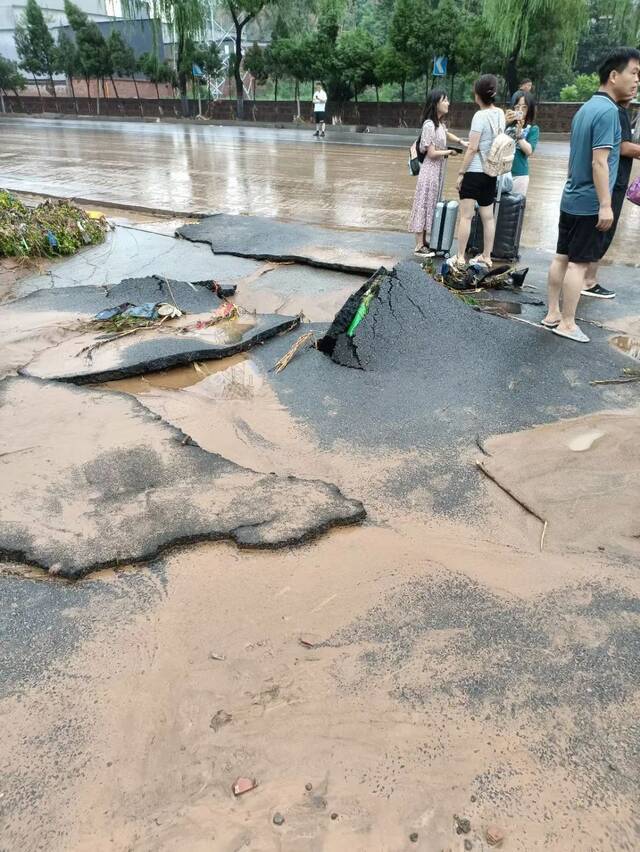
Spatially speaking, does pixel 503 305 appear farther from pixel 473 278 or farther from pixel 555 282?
pixel 555 282

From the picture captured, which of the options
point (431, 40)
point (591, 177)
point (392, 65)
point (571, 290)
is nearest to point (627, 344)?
point (571, 290)

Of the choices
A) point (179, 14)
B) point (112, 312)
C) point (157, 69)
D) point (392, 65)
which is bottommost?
point (112, 312)

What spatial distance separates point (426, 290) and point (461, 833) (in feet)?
13.0

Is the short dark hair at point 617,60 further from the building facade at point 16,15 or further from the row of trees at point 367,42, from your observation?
the building facade at point 16,15

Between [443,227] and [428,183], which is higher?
[428,183]

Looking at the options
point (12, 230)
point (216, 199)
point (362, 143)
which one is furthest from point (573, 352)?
point (362, 143)

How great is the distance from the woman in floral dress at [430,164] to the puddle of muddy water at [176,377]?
133 inches

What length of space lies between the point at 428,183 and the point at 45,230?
4559 millimetres

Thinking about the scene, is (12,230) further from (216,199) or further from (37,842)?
(37,842)

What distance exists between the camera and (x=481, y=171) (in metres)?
5.77

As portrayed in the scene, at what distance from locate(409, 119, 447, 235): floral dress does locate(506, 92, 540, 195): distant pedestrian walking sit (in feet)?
2.38

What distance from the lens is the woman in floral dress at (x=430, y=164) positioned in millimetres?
6176

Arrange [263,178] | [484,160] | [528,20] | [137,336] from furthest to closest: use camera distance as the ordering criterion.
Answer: [528,20] < [263,178] < [484,160] < [137,336]

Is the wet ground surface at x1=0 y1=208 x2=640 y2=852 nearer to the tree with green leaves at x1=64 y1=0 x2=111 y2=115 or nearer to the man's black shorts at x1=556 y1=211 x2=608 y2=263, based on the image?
the man's black shorts at x1=556 y1=211 x2=608 y2=263
